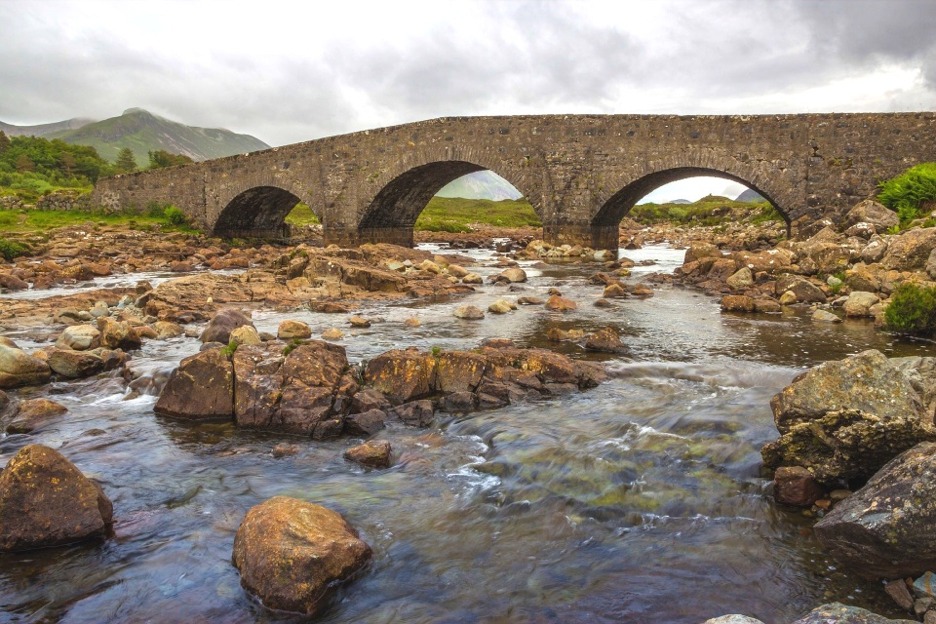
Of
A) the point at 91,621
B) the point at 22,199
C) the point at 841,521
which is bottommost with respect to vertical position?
the point at 91,621

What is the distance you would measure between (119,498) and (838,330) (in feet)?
38.9

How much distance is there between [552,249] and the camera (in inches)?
1064

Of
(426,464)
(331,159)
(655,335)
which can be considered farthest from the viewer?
(331,159)

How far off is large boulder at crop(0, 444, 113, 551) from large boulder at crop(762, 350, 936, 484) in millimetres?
5809

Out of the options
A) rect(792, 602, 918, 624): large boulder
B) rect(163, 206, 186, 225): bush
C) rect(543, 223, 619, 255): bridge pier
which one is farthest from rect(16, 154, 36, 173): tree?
rect(792, 602, 918, 624): large boulder

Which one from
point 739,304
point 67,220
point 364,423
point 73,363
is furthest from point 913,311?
point 67,220

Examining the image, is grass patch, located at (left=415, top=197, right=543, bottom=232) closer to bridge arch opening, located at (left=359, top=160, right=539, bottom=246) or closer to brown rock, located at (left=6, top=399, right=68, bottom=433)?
bridge arch opening, located at (left=359, top=160, right=539, bottom=246)

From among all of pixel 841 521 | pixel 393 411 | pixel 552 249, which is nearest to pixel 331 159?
pixel 552 249

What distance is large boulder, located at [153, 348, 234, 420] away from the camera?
306 inches

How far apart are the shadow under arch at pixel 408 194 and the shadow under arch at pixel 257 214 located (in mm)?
6125

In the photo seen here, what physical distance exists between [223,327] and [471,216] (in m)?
56.7

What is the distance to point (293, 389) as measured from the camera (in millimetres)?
7656

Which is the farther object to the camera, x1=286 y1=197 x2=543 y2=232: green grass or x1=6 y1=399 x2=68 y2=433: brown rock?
x1=286 y1=197 x2=543 y2=232: green grass

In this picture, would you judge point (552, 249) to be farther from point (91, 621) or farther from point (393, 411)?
point (91, 621)
